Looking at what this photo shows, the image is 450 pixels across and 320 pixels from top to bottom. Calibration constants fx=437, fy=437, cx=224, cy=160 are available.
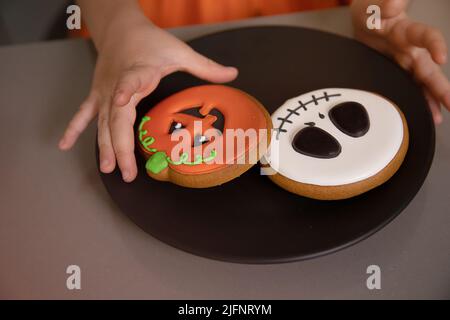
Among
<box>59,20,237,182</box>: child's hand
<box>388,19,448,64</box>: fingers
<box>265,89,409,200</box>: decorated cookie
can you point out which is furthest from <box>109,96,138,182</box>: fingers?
<box>388,19,448,64</box>: fingers

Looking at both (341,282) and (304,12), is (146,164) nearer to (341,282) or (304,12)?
(341,282)

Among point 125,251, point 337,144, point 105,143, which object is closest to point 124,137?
point 105,143

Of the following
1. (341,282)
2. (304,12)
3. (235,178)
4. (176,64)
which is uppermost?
(304,12)

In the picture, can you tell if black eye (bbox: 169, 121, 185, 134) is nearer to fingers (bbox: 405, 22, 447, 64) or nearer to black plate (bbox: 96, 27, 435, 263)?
black plate (bbox: 96, 27, 435, 263)

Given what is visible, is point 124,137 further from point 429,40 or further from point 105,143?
point 429,40

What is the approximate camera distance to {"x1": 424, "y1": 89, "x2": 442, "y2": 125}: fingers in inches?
22.8

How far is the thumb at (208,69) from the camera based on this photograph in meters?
0.61

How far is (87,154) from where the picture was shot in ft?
2.02

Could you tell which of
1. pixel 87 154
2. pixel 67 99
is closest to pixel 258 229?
pixel 87 154

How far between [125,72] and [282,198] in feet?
0.88

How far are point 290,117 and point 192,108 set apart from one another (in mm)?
123

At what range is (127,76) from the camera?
1.80ft

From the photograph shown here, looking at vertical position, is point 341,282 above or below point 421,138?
below

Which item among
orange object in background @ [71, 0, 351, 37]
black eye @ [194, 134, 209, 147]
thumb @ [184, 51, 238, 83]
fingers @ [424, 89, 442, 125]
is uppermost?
orange object in background @ [71, 0, 351, 37]
